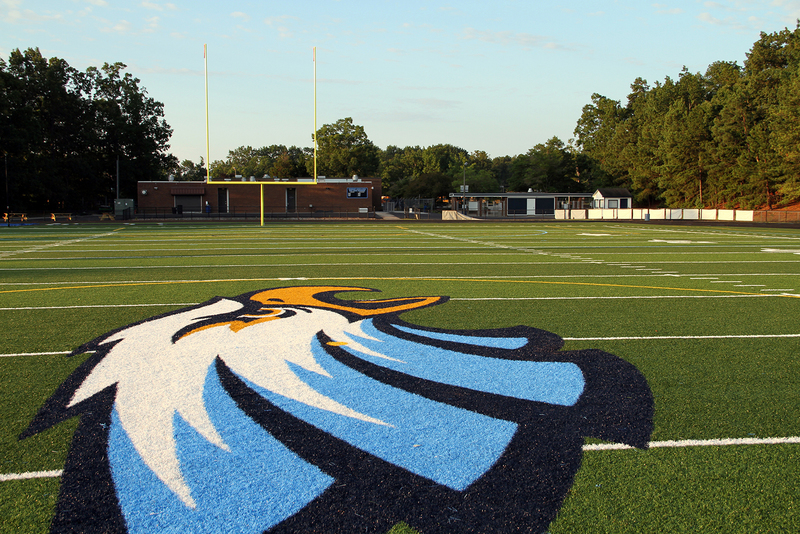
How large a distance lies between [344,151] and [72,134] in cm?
3783

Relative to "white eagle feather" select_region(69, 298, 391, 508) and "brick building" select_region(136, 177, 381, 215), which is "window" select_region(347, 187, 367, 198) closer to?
"brick building" select_region(136, 177, 381, 215)

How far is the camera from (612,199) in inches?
2459

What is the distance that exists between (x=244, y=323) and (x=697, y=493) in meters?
4.85

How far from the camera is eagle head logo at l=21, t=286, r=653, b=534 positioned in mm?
2629

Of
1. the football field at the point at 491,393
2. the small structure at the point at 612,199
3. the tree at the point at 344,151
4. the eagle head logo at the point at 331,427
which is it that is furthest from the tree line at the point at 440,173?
the eagle head logo at the point at 331,427

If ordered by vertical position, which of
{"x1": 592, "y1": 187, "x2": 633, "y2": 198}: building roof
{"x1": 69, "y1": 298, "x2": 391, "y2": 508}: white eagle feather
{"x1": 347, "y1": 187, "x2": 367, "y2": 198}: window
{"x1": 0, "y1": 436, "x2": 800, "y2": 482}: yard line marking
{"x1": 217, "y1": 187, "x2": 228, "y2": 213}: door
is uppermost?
{"x1": 592, "y1": 187, "x2": 633, "y2": 198}: building roof

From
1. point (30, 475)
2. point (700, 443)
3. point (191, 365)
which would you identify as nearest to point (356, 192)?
point (191, 365)

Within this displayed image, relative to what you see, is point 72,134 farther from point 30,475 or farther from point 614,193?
point 30,475

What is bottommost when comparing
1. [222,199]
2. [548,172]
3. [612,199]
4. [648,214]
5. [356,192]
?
[648,214]

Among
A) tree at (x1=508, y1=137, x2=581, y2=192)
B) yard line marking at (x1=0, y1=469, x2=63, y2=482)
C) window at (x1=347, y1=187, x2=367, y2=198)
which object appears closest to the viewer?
yard line marking at (x1=0, y1=469, x2=63, y2=482)

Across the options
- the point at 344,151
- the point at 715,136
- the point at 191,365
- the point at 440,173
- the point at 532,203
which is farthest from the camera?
the point at 440,173

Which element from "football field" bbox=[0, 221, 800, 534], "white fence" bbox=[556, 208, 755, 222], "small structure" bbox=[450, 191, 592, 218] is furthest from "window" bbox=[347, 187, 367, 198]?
"football field" bbox=[0, 221, 800, 534]

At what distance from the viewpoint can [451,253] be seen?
52.1 feet

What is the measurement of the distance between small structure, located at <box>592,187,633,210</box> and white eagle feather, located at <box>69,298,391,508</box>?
5985cm
